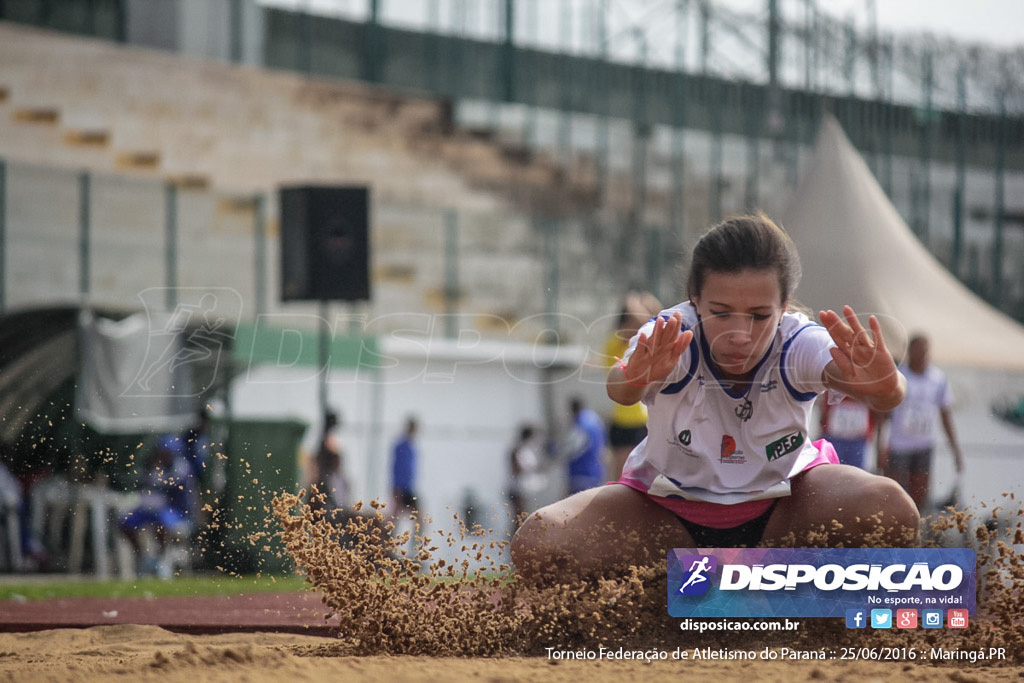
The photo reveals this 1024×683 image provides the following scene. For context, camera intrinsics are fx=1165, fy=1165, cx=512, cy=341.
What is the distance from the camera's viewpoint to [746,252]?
312 cm

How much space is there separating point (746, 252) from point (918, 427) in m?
2.49

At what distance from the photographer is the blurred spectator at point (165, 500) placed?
4.14 meters

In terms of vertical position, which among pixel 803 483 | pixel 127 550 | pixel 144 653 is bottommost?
pixel 127 550

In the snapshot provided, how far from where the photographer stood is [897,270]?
24.3 ft

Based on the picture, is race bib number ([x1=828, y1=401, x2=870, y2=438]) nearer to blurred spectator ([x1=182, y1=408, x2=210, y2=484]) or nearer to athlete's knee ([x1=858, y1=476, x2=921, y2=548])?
athlete's knee ([x1=858, y1=476, x2=921, y2=548])

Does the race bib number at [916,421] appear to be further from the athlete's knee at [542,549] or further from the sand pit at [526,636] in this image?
the athlete's knee at [542,549]

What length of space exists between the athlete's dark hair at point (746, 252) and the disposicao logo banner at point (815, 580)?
28.3 inches

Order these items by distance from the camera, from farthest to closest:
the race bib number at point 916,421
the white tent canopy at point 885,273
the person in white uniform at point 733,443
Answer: the white tent canopy at point 885,273
the race bib number at point 916,421
the person in white uniform at point 733,443

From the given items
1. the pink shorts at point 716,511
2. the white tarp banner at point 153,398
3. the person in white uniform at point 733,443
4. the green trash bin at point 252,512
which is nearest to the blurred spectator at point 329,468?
the green trash bin at point 252,512

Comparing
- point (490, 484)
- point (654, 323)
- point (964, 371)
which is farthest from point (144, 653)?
point (964, 371)

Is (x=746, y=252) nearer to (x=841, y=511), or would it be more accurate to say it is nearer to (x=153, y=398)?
(x=841, y=511)

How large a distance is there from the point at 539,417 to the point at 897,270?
3031 millimetres

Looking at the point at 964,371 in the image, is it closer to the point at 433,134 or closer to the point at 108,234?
the point at 108,234

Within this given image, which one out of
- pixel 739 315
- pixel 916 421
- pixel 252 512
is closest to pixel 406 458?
pixel 916 421
